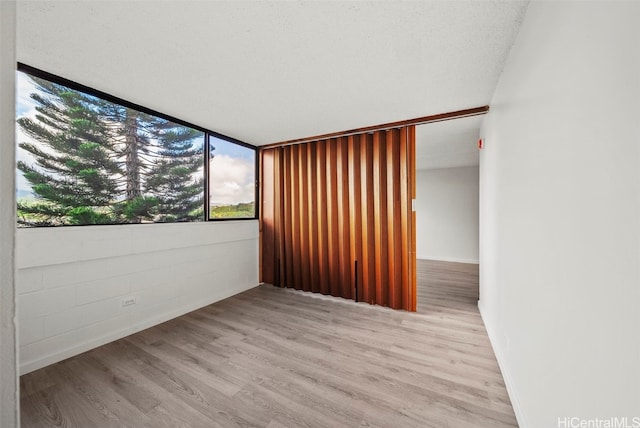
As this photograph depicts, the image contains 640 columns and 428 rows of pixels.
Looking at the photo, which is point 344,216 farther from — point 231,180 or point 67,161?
point 67,161

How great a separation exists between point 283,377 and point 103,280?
1.86 metres

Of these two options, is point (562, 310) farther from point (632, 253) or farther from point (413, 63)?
point (413, 63)

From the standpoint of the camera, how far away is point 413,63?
1.79 m

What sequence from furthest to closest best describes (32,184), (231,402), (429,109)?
(429,109)
(32,184)
(231,402)

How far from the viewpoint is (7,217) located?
1.27 feet

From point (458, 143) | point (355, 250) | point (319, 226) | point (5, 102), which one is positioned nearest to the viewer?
point (5, 102)

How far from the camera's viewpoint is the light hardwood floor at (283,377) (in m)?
1.47

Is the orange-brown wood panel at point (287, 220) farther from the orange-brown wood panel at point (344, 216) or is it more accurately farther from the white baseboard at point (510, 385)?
the white baseboard at point (510, 385)

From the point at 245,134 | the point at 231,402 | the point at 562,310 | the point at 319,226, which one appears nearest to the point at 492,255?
the point at 562,310

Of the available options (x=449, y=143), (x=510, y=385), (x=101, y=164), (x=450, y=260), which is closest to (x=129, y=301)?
(x=101, y=164)

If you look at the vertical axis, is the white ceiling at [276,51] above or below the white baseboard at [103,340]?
above

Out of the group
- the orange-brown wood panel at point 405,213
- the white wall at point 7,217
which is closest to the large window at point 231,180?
the orange-brown wood panel at point 405,213

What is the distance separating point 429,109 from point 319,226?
6.42 feet

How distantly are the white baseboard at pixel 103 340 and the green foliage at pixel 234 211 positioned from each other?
1.17m
